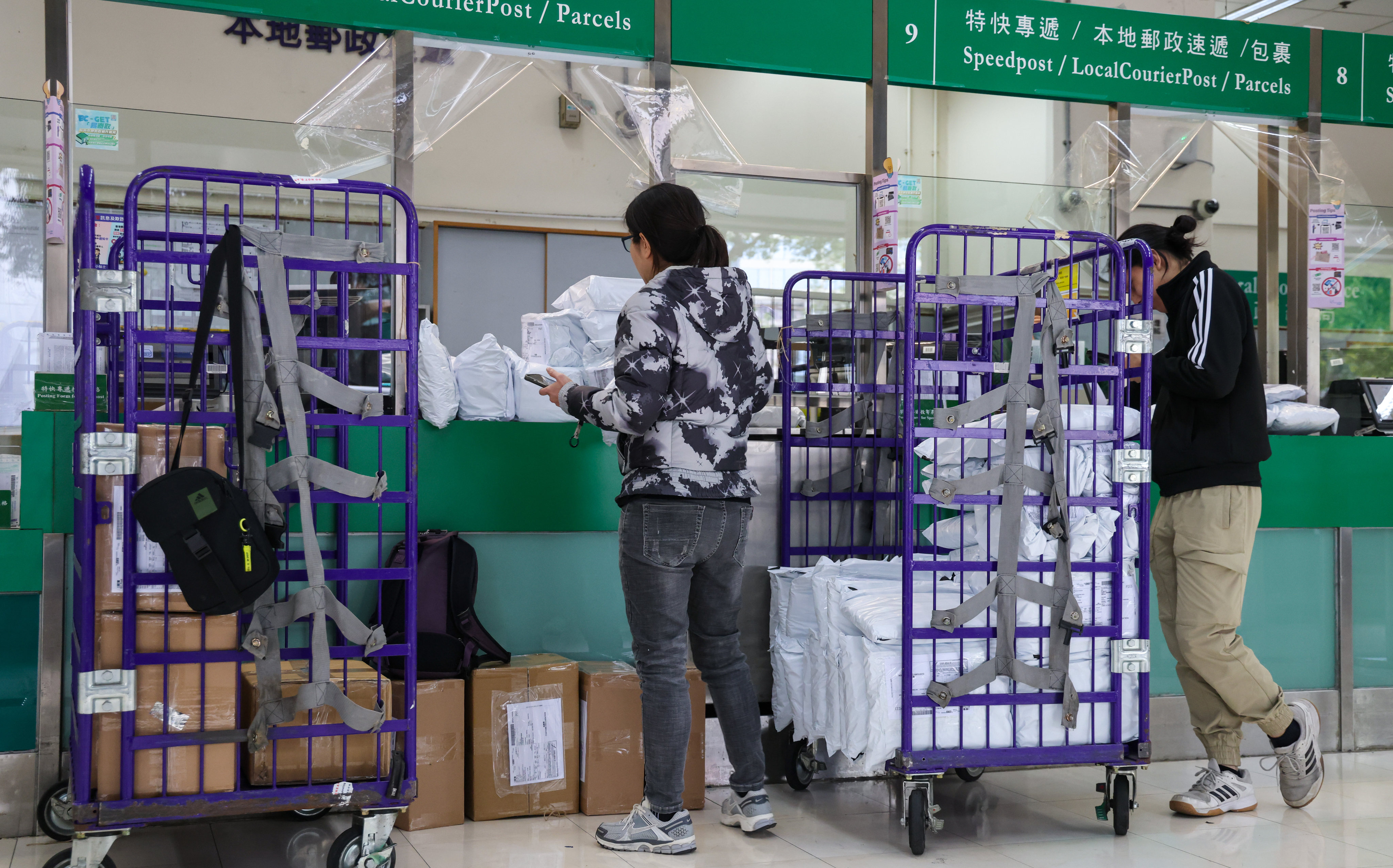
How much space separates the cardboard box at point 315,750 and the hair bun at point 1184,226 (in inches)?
93.4

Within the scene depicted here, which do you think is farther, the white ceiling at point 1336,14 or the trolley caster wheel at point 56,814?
the white ceiling at point 1336,14

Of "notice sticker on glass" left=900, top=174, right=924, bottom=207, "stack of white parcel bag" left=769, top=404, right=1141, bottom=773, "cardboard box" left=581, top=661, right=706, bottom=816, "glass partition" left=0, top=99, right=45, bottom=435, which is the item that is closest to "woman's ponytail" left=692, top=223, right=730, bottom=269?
"stack of white parcel bag" left=769, top=404, right=1141, bottom=773

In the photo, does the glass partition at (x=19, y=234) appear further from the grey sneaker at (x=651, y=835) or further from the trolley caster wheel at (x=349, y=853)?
the grey sneaker at (x=651, y=835)

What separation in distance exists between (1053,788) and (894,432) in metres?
1.19

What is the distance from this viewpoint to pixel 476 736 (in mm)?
3000

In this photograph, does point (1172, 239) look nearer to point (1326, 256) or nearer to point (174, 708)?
point (1326, 256)

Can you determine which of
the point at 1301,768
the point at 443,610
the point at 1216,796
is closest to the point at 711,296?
the point at 443,610

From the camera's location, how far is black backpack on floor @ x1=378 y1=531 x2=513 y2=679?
3.03 m

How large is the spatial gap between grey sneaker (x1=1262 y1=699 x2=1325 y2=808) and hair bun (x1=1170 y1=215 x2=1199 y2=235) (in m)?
1.38

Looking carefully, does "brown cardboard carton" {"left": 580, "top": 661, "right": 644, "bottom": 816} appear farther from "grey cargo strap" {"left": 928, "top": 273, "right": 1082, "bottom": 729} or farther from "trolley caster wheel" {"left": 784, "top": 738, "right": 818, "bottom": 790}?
"grey cargo strap" {"left": 928, "top": 273, "right": 1082, "bottom": 729}

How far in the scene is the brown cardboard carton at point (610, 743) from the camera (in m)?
3.08

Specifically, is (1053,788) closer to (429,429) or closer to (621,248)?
(429,429)

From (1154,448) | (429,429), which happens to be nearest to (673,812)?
(429,429)

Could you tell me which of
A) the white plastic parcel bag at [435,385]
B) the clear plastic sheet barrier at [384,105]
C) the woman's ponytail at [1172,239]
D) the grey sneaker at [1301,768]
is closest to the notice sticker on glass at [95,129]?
the clear plastic sheet barrier at [384,105]
